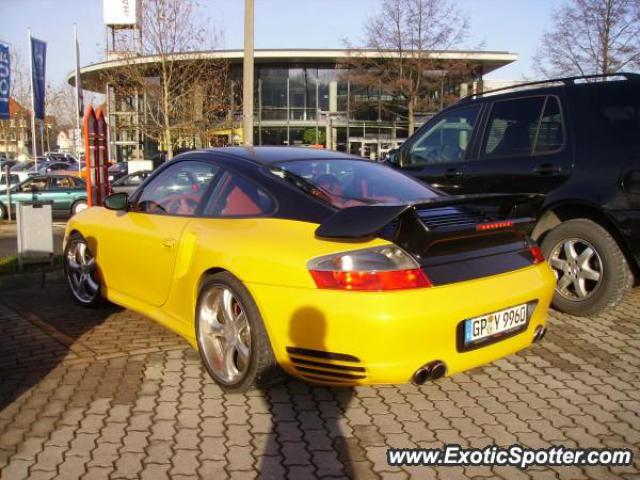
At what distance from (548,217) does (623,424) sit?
7.38 ft

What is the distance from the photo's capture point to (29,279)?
20.3 feet

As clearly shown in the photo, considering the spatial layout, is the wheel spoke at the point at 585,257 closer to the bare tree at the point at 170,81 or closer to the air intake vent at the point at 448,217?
the air intake vent at the point at 448,217

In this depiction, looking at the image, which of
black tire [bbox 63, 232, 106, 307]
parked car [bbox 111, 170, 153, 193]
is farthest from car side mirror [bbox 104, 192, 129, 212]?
parked car [bbox 111, 170, 153, 193]

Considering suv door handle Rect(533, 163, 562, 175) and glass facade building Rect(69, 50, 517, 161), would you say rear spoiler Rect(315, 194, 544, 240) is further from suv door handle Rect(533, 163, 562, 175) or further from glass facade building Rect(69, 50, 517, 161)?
glass facade building Rect(69, 50, 517, 161)

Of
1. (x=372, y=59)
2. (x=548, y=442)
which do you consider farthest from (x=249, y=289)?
(x=372, y=59)

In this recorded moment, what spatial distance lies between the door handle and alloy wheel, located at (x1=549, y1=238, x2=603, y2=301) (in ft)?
10.2

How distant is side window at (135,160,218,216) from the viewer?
152 inches

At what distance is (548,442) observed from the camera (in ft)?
9.17

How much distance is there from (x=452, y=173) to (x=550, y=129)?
98cm

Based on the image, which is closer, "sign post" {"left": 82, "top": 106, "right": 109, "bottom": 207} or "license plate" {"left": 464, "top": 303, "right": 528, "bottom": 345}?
"license plate" {"left": 464, "top": 303, "right": 528, "bottom": 345}

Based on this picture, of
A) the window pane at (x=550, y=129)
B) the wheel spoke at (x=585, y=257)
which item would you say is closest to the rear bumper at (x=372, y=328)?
the wheel spoke at (x=585, y=257)

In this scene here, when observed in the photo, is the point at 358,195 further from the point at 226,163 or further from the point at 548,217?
the point at 548,217

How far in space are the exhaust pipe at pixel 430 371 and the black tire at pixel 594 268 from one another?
2.40m

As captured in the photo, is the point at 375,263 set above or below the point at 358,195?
below
